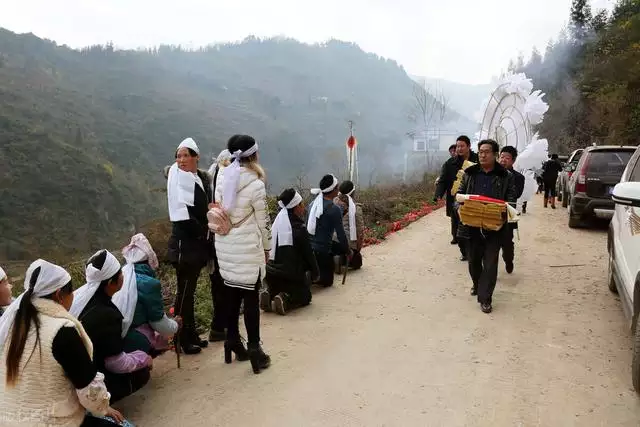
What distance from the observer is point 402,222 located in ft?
38.8

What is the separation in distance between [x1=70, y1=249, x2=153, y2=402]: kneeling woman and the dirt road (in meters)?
0.38

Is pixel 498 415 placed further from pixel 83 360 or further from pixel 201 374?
pixel 83 360

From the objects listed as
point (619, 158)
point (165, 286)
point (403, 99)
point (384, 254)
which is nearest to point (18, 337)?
point (165, 286)

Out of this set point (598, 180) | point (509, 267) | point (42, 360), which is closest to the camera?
point (42, 360)

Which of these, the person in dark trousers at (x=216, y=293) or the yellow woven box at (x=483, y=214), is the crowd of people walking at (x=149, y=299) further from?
the yellow woven box at (x=483, y=214)

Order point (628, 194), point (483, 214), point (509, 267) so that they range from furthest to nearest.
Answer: point (509, 267) → point (483, 214) → point (628, 194)

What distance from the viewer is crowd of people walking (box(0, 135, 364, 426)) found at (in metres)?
2.55

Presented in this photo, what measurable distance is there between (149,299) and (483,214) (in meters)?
3.42

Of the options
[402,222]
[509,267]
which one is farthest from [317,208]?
[402,222]

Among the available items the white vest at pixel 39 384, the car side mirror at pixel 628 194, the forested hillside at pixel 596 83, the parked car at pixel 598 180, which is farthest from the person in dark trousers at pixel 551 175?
the white vest at pixel 39 384

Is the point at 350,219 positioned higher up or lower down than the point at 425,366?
higher up

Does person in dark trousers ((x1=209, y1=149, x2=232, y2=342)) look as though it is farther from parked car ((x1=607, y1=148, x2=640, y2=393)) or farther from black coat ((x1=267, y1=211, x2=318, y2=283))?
parked car ((x1=607, y1=148, x2=640, y2=393))

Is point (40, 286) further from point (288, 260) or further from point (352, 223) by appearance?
point (352, 223)

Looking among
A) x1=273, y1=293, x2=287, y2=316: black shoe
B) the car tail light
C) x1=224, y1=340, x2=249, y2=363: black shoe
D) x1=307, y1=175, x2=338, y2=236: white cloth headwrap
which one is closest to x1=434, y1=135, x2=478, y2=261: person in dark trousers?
x1=307, y1=175, x2=338, y2=236: white cloth headwrap
